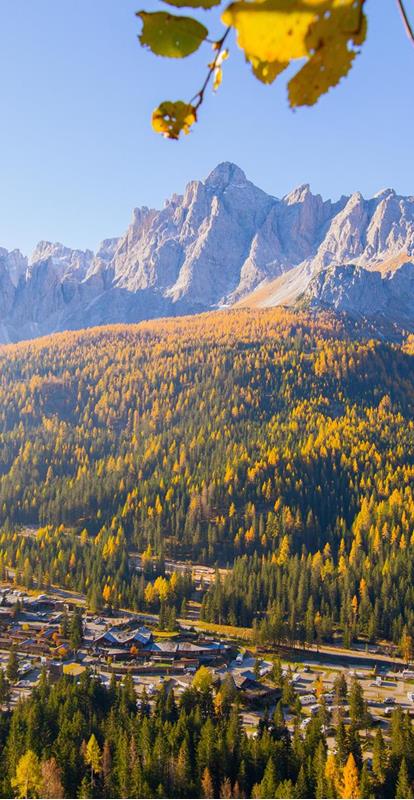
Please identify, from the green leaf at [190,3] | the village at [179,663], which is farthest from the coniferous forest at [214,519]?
the green leaf at [190,3]

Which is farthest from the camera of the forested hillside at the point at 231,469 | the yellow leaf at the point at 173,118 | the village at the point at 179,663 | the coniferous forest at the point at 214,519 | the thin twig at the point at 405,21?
the forested hillside at the point at 231,469

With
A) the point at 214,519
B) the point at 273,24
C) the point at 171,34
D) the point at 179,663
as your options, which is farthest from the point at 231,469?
the point at 273,24

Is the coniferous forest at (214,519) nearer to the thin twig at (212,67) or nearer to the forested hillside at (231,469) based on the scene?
the forested hillside at (231,469)

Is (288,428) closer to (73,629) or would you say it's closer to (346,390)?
(346,390)

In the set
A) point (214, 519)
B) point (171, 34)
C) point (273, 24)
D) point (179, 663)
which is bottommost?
point (179, 663)

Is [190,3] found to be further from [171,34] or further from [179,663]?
[179,663]

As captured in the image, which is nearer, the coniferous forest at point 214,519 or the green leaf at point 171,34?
the green leaf at point 171,34
